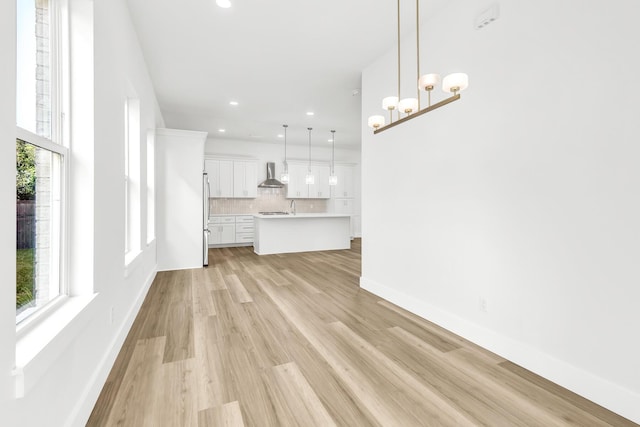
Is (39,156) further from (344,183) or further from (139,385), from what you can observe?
(344,183)

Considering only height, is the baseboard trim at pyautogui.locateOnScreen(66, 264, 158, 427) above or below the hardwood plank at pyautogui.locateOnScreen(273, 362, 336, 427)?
above

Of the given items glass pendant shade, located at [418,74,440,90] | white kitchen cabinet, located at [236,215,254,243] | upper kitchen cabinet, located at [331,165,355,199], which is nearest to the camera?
glass pendant shade, located at [418,74,440,90]

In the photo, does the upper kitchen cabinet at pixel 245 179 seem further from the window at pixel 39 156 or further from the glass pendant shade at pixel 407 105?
the glass pendant shade at pixel 407 105

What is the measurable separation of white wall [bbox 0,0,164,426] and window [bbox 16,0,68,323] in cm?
10

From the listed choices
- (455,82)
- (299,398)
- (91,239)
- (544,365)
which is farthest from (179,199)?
(544,365)

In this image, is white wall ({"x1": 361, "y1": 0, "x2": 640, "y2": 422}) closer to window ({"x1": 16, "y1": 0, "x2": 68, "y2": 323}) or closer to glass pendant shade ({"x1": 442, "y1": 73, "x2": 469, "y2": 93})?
glass pendant shade ({"x1": 442, "y1": 73, "x2": 469, "y2": 93})

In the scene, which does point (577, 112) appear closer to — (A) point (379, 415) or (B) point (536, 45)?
(B) point (536, 45)

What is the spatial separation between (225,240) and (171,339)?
5682 mm

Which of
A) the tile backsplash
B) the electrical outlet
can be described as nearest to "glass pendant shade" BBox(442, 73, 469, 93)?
the electrical outlet

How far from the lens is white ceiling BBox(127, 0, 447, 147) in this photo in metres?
2.76

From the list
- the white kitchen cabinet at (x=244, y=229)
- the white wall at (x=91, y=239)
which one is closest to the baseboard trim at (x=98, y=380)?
the white wall at (x=91, y=239)

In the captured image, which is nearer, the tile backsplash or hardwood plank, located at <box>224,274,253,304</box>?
hardwood plank, located at <box>224,274,253,304</box>

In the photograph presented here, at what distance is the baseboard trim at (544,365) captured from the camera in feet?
5.31

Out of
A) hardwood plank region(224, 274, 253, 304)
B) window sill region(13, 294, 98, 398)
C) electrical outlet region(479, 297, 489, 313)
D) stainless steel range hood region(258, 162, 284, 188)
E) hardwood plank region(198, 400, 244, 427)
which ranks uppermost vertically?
stainless steel range hood region(258, 162, 284, 188)
